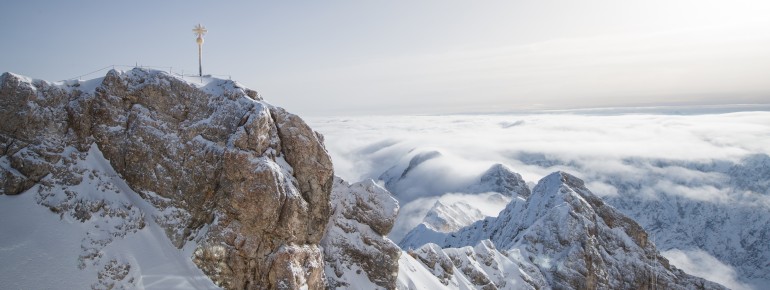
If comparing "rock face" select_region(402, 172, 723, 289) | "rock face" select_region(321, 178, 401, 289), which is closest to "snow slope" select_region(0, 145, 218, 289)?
"rock face" select_region(321, 178, 401, 289)

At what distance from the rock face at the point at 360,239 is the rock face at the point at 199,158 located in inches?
350

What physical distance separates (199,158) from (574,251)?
277 ft

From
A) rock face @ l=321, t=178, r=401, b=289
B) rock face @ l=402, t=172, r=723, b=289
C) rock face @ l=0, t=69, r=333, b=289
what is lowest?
rock face @ l=402, t=172, r=723, b=289

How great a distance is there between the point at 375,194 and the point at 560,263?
5709 cm

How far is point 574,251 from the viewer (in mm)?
98750

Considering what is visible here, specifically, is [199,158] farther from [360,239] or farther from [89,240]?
[360,239]

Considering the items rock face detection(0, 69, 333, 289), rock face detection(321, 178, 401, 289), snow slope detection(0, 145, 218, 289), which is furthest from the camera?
rock face detection(321, 178, 401, 289)

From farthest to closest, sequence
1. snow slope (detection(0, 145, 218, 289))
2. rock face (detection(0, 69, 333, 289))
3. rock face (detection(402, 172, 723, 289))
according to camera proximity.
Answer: rock face (detection(402, 172, 723, 289)) → rock face (detection(0, 69, 333, 289)) → snow slope (detection(0, 145, 218, 289))

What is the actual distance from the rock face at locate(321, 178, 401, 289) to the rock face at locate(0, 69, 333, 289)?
8.90m

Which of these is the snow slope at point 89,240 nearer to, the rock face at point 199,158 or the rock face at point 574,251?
the rock face at point 199,158

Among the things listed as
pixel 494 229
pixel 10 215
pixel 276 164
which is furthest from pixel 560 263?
pixel 10 215

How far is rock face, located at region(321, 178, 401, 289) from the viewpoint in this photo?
179 ft

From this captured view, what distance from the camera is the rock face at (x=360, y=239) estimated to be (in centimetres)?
5453

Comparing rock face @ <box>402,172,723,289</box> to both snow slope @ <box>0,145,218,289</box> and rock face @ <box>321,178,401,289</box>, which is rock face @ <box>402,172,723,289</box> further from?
snow slope @ <box>0,145,218,289</box>
